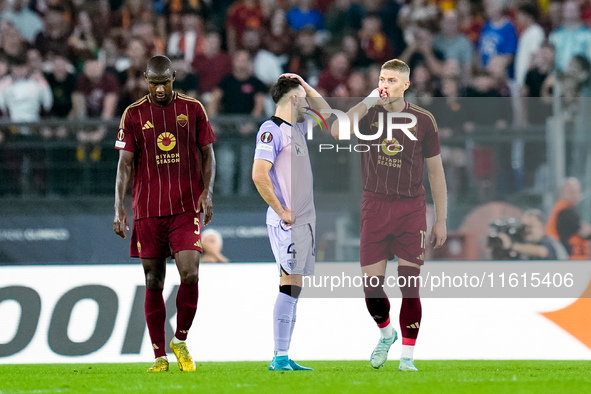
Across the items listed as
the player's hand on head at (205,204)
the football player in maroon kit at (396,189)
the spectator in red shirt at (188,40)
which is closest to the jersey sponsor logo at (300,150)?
the football player in maroon kit at (396,189)

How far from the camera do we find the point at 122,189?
7742 mm

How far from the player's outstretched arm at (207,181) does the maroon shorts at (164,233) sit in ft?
0.31

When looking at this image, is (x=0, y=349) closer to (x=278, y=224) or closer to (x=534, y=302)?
(x=278, y=224)

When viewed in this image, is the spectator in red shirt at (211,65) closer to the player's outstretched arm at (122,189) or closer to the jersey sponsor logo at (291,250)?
the player's outstretched arm at (122,189)

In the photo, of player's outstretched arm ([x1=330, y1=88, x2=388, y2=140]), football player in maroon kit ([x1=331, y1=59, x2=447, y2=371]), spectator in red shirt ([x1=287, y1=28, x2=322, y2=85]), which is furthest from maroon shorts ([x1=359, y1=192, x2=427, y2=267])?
spectator in red shirt ([x1=287, y1=28, x2=322, y2=85])

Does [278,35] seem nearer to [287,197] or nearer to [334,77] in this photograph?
[334,77]

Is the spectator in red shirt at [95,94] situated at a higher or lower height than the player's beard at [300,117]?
higher

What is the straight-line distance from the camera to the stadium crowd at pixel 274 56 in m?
12.3

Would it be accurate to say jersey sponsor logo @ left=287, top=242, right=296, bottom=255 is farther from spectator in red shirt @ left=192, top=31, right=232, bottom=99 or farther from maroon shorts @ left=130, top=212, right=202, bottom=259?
spectator in red shirt @ left=192, top=31, right=232, bottom=99

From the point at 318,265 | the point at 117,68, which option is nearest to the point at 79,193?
the point at 117,68

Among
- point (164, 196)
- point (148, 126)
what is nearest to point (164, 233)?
point (164, 196)

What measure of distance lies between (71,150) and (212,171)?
16.4 feet

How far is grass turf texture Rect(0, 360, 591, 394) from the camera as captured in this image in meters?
6.26

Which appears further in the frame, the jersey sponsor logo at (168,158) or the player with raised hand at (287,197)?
the jersey sponsor logo at (168,158)
